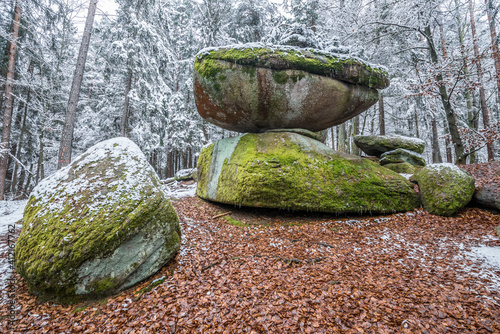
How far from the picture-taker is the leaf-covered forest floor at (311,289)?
219cm

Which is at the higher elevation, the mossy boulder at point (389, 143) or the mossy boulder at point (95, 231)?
the mossy boulder at point (389, 143)

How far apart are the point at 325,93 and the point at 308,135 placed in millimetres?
1396

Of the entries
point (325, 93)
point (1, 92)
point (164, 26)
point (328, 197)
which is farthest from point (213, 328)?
point (164, 26)

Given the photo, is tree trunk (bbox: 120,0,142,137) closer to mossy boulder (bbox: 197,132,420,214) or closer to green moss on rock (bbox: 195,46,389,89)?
green moss on rock (bbox: 195,46,389,89)

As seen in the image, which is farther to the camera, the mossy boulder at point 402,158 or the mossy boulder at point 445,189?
the mossy boulder at point 402,158

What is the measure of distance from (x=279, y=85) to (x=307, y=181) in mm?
2992

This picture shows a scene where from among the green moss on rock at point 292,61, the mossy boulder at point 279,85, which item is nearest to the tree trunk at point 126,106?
the mossy boulder at point 279,85

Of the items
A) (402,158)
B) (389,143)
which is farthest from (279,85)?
(402,158)

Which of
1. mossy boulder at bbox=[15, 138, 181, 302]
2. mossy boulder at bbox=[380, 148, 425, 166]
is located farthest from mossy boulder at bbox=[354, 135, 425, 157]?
mossy boulder at bbox=[15, 138, 181, 302]

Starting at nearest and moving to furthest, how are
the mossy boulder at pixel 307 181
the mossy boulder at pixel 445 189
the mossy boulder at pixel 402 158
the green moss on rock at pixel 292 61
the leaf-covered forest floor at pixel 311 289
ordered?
1. the leaf-covered forest floor at pixel 311 289
2. the mossy boulder at pixel 445 189
3. the mossy boulder at pixel 307 181
4. the green moss on rock at pixel 292 61
5. the mossy boulder at pixel 402 158

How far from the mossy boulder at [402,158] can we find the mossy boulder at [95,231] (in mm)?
8596

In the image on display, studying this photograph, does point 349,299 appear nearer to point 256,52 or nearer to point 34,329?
point 34,329

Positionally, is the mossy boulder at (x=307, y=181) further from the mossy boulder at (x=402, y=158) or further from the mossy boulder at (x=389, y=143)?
the mossy boulder at (x=389, y=143)

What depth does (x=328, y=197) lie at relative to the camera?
5.41 metres
